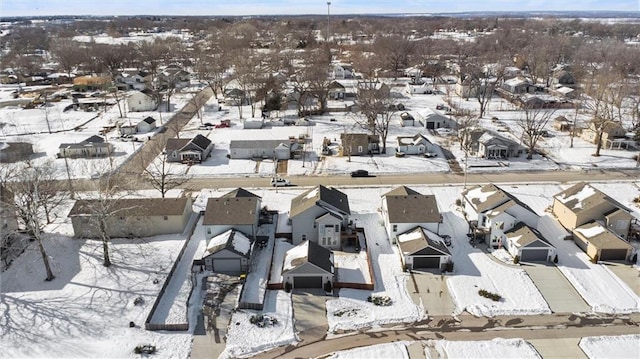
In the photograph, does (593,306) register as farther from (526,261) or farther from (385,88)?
(385,88)

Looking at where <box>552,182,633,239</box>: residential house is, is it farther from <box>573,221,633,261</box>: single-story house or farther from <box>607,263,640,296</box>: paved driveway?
<box>607,263,640,296</box>: paved driveway

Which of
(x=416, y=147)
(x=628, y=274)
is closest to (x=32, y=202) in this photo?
→ (x=416, y=147)

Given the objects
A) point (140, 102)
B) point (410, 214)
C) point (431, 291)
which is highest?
point (140, 102)

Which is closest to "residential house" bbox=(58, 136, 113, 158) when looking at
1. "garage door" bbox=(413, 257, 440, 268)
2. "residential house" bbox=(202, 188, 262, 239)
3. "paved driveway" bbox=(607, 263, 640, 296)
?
"residential house" bbox=(202, 188, 262, 239)

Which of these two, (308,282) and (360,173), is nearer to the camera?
(308,282)

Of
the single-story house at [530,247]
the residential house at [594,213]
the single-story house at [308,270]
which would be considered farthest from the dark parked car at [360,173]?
the single-story house at [308,270]

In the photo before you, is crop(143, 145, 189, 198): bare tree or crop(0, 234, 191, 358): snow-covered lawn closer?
crop(0, 234, 191, 358): snow-covered lawn

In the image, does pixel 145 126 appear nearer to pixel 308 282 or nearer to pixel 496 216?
pixel 308 282
